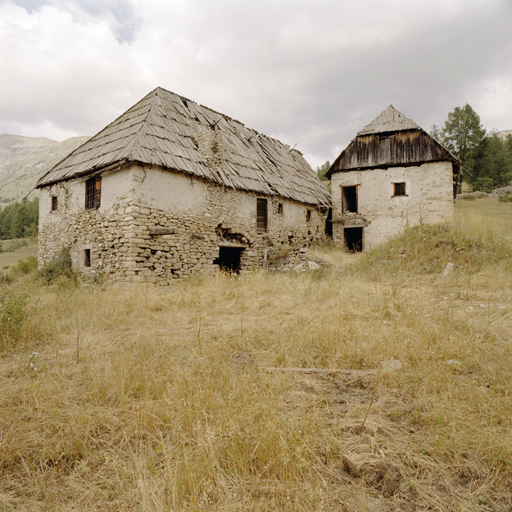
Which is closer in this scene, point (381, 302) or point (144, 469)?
point (144, 469)

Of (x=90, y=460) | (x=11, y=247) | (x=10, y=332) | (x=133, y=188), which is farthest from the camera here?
(x=11, y=247)

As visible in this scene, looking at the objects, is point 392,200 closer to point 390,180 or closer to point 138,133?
point 390,180

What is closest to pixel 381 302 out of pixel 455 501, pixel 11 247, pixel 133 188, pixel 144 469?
pixel 455 501

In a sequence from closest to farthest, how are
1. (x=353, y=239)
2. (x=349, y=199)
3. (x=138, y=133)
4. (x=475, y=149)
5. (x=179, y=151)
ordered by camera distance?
(x=138, y=133), (x=179, y=151), (x=349, y=199), (x=353, y=239), (x=475, y=149)

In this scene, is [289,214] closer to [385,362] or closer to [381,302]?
[381,302]

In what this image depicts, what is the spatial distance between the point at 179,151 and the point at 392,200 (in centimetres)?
1072

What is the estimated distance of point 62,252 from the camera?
488 inches

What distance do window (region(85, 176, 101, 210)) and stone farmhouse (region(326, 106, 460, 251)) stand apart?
38.7 feet

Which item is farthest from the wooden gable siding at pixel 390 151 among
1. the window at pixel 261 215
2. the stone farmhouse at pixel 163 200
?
the window at pixel 261 215

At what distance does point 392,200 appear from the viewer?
1647 centimetres

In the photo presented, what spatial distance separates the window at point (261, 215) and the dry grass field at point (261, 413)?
8.98m

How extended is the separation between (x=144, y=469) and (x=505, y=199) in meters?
29.2

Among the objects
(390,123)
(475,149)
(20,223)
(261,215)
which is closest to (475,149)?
(475,149)

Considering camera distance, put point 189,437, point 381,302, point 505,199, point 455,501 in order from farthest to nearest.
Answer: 1. point 505,199
2. point 381,302
3. point 189,437
4. point 455,501
